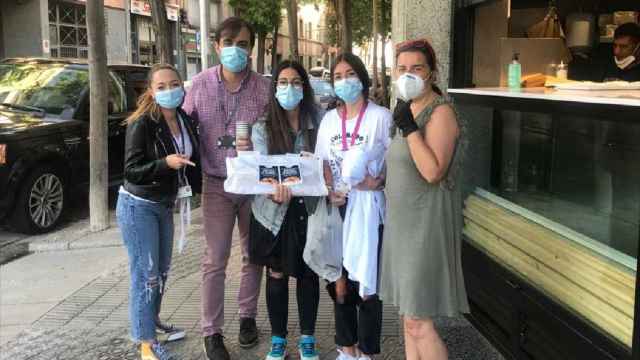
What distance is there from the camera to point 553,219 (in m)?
3.67

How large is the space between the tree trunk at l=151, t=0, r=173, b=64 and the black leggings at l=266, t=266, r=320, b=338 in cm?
593

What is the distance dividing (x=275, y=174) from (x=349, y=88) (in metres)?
0.62

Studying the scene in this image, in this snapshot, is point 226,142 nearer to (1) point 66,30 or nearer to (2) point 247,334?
(2) point 247,334

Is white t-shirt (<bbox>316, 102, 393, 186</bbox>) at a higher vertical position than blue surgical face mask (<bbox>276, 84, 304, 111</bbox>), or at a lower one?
lower

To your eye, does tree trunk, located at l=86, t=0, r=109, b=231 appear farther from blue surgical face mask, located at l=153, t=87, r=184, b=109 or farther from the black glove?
the black glove

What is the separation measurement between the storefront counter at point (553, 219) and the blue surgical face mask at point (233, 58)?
57.8 inches

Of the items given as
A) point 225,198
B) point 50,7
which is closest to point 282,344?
point 225,198

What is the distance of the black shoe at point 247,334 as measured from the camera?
4168mm

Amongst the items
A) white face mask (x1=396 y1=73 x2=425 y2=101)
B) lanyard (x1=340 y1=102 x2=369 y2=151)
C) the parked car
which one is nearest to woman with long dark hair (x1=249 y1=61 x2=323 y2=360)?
the parked car

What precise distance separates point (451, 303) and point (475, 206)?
156 cm

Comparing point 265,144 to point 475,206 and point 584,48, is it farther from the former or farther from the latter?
point 584,48

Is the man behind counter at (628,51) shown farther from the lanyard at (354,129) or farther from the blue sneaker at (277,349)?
the blue sneaker at (277,349)

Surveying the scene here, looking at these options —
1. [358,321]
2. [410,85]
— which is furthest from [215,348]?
[410,85]

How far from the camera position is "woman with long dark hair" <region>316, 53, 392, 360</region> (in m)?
3.37
